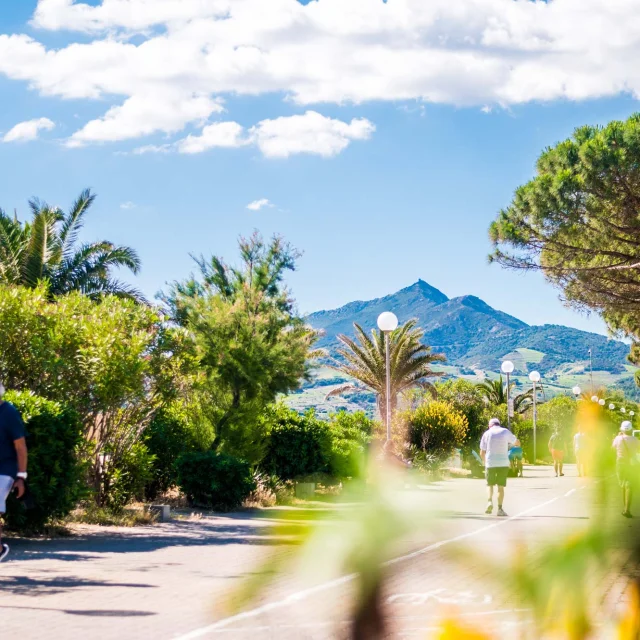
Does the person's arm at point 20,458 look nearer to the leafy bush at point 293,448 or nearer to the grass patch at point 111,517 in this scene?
the grass patch at point 111,517

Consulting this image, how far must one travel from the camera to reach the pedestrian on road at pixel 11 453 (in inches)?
314

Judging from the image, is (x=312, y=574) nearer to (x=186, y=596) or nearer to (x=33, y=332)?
(x=186, y=596)

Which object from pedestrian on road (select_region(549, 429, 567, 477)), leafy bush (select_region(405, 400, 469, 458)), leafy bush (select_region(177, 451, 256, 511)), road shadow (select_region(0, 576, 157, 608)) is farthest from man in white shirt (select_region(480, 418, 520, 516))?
leafy bush (select_region(405, 400, 469, 458))

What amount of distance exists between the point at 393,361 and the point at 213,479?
82.6 ft

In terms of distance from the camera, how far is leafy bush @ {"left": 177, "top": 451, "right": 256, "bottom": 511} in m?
18.8

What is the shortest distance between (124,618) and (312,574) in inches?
246

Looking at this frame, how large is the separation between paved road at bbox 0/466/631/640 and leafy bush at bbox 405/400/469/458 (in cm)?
2061

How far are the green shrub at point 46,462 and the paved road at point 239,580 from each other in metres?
0.53

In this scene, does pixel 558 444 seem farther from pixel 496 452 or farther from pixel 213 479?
pixel 213 479

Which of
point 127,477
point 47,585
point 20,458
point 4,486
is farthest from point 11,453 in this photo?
point 127,477

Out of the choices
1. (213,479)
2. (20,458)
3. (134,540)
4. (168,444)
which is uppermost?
(20,458)

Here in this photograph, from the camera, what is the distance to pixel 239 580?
131 centimetres

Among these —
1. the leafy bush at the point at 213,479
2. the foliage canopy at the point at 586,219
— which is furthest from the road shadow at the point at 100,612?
the foliage canopy at the point at 586,219

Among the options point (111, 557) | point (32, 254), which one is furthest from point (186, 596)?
point (32, 254)
